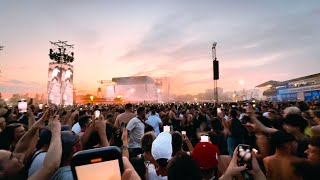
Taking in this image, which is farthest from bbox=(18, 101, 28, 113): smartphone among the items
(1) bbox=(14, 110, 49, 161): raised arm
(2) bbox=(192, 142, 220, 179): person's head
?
(2) bbox=(192, 142, 220, 179): person's head

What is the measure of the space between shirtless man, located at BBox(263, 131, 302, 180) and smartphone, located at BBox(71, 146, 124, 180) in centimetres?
238

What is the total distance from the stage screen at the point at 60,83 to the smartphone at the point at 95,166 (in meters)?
40.4

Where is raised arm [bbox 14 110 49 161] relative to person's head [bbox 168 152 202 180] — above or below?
above

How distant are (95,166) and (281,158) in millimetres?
2567

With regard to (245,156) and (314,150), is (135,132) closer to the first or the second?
(314,150)

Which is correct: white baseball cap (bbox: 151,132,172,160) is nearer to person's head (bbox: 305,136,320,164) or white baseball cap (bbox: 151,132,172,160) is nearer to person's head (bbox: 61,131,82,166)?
person's head (bbox: 61,131,82,166)

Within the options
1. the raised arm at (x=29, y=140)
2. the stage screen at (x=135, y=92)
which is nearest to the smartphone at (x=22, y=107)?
the raised arm at (x=29, y=140)

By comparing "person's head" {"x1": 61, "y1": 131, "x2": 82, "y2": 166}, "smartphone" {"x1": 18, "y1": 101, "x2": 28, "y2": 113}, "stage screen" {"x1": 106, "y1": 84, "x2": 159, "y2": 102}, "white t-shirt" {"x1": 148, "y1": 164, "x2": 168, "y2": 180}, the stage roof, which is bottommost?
"white t-shirt" {"x1": 148, "y1": 164, "x2": 168, "y2": 180}

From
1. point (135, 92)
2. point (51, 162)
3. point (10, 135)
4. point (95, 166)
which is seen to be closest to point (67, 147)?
point (51, 162)

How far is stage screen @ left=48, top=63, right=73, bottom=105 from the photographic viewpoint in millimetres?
39447

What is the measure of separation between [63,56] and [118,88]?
32.5 meters

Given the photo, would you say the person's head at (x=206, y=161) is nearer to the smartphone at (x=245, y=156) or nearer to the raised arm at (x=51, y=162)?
the smartphone at (x=245, y=156)

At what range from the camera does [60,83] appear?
4106 centimetres

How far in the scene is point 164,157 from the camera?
9.57ft
